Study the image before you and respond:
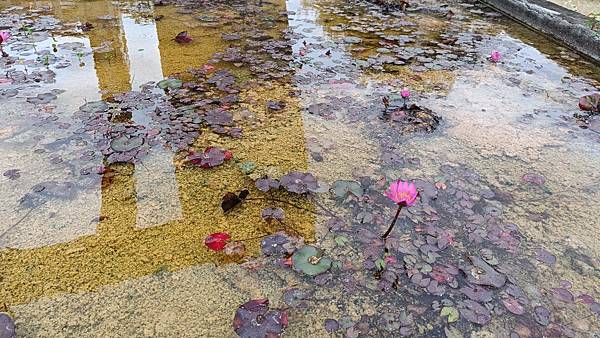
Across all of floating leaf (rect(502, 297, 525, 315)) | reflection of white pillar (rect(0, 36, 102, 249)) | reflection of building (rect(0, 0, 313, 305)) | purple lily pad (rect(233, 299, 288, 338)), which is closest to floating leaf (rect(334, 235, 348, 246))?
reflection of building (rect(0, 0, 313, 305))

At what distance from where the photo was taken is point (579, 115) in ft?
7.43

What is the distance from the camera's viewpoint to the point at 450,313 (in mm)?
1144

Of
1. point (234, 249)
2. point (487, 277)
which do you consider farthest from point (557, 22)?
point (234, 249)

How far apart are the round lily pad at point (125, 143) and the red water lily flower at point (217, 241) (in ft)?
2.31

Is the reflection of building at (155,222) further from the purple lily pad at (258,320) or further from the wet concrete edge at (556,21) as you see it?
the wet concrete edge at (556,21)

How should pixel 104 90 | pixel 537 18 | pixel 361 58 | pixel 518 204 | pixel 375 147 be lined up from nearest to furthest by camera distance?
pixel 518 204
pixel 375 147
pixel 104 90
pixel 361 58
pixel 537 18

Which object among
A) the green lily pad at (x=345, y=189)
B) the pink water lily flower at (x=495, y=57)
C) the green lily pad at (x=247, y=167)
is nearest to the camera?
the green lily pad at (x=345, y=189)

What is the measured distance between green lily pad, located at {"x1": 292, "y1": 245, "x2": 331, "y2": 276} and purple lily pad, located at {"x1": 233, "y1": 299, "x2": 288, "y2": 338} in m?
0.16

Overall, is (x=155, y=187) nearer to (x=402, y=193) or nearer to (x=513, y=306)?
(x=402, y=193)

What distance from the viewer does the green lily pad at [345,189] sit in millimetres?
1583

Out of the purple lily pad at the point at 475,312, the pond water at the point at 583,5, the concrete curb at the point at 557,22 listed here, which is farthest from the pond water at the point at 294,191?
the pond water at the point at 583,5

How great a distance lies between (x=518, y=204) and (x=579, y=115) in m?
1.07

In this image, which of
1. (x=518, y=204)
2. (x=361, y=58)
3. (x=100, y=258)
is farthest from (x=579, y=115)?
(x=100, y=258)

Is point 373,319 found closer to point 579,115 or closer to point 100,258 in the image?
point 100,258
